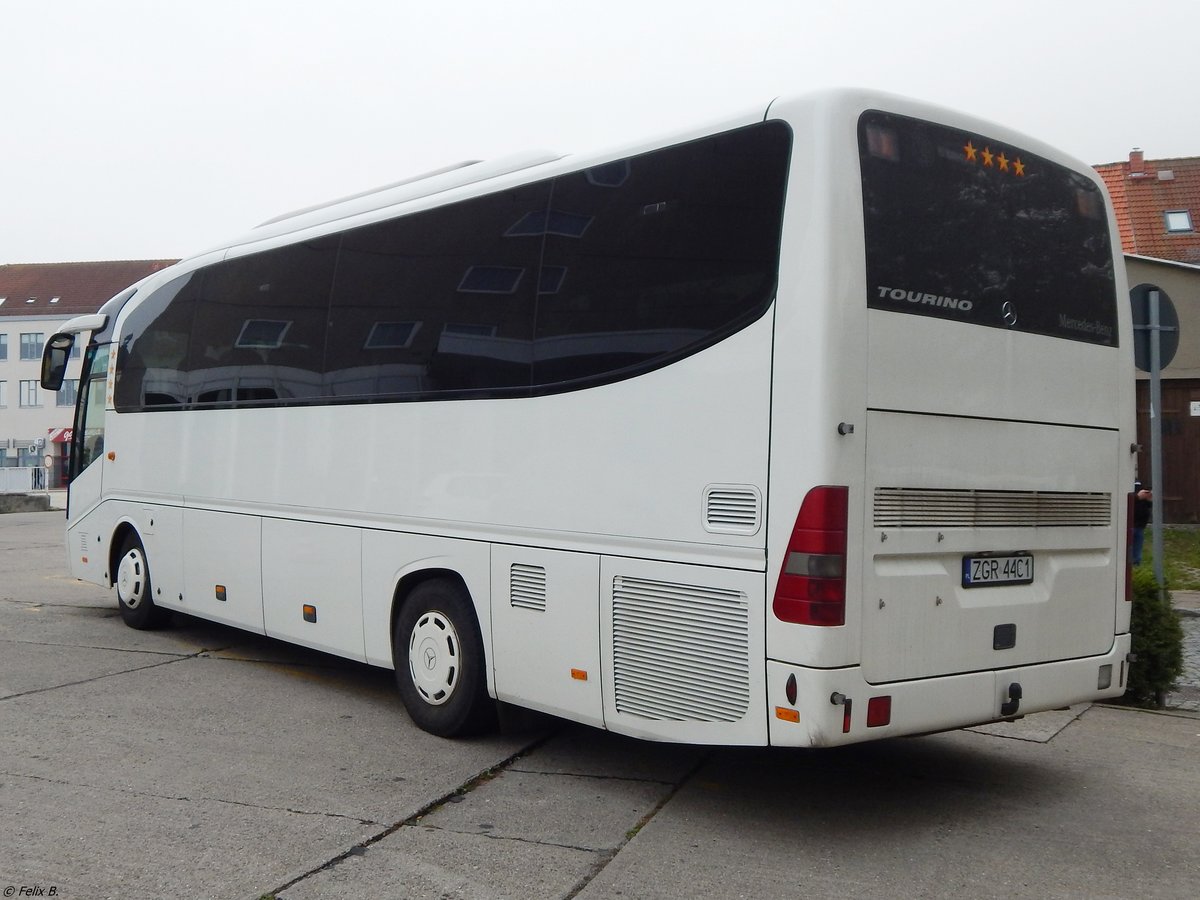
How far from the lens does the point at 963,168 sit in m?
5.56

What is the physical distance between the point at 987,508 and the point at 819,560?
1108 millimetres

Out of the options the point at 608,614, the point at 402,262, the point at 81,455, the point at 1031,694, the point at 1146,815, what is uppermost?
the point at 402,262

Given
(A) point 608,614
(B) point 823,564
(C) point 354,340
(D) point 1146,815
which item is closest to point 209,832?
(A) point 608,614

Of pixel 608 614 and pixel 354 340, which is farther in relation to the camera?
pixel 354 340

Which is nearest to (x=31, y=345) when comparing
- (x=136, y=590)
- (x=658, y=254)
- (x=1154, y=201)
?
(x=1154, y=201)

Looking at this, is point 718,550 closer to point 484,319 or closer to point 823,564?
point 823,564

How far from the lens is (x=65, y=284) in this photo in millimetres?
78188

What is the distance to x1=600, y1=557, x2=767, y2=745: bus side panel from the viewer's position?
507cm

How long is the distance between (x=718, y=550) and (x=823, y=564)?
0.49m

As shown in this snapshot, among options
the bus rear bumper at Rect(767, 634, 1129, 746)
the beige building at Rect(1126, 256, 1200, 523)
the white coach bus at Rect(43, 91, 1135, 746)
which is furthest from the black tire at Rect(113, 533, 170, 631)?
the beige building at Rect(1126, 256, 1200, 523)

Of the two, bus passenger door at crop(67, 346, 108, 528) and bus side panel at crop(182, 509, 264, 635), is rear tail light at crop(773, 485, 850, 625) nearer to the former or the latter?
bus side panel at crop(182, 509, 264, 635)

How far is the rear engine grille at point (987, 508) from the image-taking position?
5.17 meters

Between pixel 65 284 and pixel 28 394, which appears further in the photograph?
pixel 65 284

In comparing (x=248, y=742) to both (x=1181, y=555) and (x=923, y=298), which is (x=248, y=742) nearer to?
(x=923, y=298)
